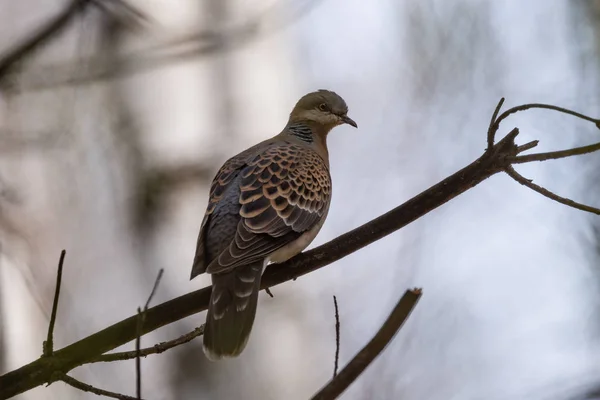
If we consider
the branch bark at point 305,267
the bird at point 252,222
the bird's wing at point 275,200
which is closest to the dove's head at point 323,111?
the bird at point 252,222

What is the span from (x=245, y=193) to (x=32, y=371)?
5.06ft

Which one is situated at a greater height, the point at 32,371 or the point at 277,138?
the point at 277,138

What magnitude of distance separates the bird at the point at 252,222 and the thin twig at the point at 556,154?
1216 millimetres

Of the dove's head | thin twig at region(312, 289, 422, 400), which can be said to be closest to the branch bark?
thin twig at region(312, 289, 422, 400)

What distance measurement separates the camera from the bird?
11.0 feet

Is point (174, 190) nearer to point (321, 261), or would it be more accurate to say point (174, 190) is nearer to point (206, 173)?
point (206, 173)

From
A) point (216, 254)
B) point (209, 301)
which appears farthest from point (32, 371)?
point (216, 254)

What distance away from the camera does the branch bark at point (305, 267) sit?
287cm

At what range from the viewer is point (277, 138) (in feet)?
16.4

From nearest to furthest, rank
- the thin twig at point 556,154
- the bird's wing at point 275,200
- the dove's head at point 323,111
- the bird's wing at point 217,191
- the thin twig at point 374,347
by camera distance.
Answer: the thin twig at point 374,347 → the thin twig at point 556,154 → the bird's wing at point 275,200 → the bird's wing at point 217,191 → the dove's head at point 323,111

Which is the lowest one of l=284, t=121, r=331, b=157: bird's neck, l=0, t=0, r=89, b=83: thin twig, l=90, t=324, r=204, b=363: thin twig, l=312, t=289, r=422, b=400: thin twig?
l=312, t=289, r=422, b=400: thin twig

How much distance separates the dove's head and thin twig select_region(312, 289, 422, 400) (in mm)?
3355

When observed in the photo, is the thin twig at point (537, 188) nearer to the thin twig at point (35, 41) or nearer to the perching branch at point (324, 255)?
the perching branch at point (324, 255)

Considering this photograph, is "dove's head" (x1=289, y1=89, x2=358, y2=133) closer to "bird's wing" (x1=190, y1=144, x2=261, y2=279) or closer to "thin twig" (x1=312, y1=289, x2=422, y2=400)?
"bird's wing" (x1=190, y1=144, x2=261, y2=279)
